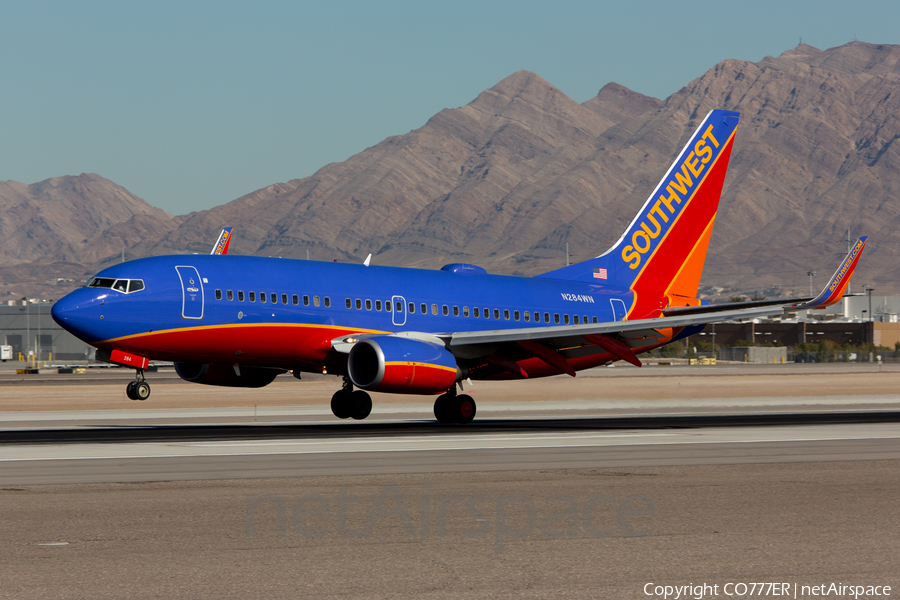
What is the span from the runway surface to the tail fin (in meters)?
15.1

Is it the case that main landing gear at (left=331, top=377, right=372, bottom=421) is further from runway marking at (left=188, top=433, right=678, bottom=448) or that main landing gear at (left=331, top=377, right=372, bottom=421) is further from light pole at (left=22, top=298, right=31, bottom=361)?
light pole at (left=22, top=298, right=31, bottom=361)

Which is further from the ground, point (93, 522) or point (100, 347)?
point (100, 347)

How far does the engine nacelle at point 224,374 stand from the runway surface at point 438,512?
6.14 meters

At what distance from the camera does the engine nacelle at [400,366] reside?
31500 millimetres

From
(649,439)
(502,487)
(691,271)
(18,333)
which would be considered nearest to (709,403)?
(691,271)

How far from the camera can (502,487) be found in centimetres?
1719

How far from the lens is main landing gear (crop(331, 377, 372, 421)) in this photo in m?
36.9

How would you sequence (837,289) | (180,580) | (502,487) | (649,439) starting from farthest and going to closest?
(837,289) < (649,439) < (502,487) < (180,580)

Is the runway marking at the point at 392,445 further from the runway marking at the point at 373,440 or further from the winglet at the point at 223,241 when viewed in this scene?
the winglet at the point at 223,241

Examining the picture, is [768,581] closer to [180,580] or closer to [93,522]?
[180,580]

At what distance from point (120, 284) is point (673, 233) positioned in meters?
23.2

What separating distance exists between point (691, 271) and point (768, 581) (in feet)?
116

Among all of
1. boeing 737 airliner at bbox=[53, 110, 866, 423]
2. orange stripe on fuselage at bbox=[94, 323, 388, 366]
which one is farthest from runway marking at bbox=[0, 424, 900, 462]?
orange stripe on fuselage at bbox=[94, 323, 388, 366]

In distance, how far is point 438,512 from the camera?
1458 cm
